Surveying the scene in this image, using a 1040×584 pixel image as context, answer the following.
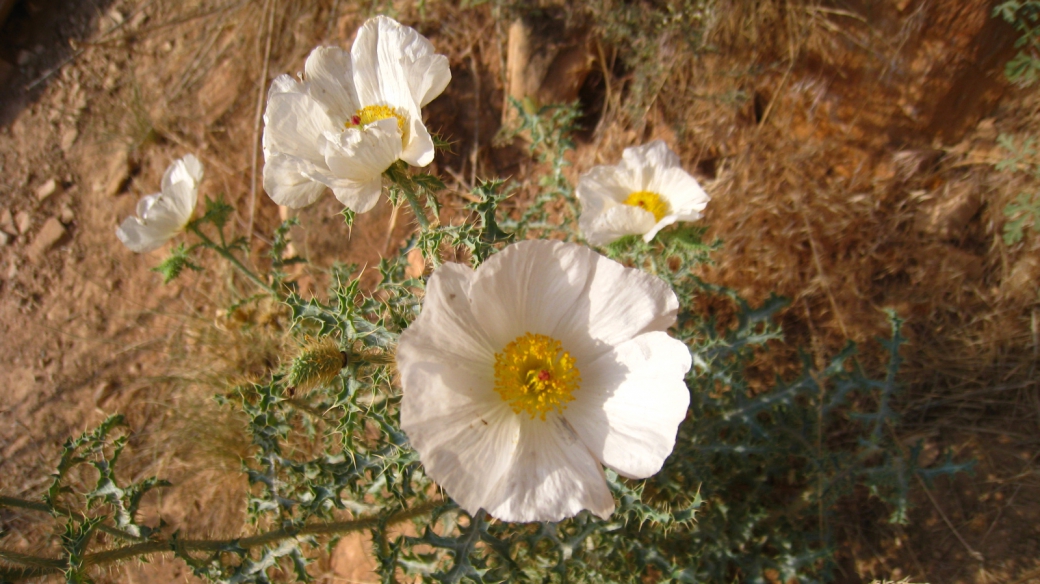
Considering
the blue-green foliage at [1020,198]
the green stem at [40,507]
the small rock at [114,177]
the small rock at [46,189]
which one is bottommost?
the small rock at [46,189]

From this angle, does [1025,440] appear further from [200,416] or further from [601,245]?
[200,416]

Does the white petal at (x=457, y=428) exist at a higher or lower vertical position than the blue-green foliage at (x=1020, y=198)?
higher

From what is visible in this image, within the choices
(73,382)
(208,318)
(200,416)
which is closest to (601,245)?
(200,416)

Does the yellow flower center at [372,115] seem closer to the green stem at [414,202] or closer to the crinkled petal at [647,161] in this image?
the green stem at [414,202]

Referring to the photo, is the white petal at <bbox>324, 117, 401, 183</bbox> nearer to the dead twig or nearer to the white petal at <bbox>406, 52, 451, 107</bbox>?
the white petal at <bbox>406, 52, 451, 107</bbox>

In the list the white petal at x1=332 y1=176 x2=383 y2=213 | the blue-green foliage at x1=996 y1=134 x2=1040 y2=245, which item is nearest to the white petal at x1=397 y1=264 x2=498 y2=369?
the white petal at x1=332 y1=176 x2=383 y2=213

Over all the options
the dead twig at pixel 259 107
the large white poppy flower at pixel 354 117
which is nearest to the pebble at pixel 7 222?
the dead twig at pixel 259 107

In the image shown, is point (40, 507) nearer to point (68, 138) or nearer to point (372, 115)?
point (372, 115)
